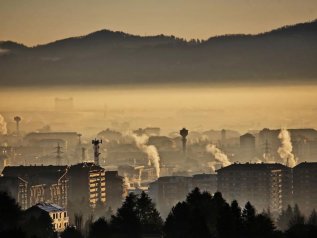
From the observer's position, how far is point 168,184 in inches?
6727

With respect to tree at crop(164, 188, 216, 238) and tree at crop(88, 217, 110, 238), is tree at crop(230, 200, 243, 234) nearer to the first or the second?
tree at crop(164, 188, 216, 238)

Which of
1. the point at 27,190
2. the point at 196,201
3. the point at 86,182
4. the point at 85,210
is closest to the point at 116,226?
the point at 196,201

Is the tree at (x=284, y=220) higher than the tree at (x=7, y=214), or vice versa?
the tree at (x=284, y=220)

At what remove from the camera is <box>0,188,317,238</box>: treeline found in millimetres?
80062

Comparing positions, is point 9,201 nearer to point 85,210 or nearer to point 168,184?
point 85,210

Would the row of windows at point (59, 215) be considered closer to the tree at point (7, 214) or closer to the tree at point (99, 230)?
the tree at point (99, 230)

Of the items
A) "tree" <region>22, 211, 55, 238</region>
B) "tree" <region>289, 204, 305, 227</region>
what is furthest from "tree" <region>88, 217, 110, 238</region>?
Result: "tree" <region>289, 204, 305, 227</region>

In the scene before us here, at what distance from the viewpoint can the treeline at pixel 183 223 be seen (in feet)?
263

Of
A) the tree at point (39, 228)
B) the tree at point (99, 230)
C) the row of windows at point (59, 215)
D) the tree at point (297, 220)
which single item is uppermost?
the row of windows at point (59, 215)

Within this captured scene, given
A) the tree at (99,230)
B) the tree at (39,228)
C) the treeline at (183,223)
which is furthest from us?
the tree at (39,228)

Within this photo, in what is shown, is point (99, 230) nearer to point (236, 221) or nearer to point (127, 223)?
point (127, 223)

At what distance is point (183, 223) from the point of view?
82.1 meters

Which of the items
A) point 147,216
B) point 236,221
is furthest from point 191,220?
point 147,216

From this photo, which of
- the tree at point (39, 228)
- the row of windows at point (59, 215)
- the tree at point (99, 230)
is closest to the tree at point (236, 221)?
the tree at point (99, 230)
